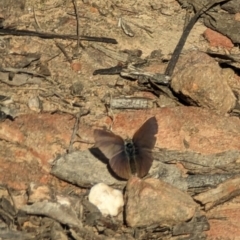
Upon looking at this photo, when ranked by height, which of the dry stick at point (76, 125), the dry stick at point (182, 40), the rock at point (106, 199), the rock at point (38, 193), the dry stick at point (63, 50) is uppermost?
the dry stick at point (182, 40)

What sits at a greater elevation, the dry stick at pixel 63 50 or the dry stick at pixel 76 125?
the dry stick at pixel 63 50

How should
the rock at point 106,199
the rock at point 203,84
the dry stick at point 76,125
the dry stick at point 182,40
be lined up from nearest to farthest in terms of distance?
the rock at point 106,199 → the dry stick at point 76,125 → the rock at point 203,84 → the dry stick at point 182,40

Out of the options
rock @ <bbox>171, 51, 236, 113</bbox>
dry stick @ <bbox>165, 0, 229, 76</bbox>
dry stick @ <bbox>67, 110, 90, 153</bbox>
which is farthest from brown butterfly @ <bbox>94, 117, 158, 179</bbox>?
dry stick @ <bbox>165, 0, 229, 76</bbox>

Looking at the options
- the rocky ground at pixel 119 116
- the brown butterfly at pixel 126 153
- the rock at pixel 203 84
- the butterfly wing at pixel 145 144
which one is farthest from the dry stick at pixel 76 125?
the rock at pixel 203 84

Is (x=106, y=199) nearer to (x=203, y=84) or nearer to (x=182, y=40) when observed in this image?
(x=203, y=84)

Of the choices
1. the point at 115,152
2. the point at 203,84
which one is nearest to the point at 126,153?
the point at 115,152

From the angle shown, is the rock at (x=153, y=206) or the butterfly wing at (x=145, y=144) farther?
the butterfly wing at (x=145, y=144)

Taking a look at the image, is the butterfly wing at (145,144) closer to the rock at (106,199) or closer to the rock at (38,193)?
the rock at (106,199)

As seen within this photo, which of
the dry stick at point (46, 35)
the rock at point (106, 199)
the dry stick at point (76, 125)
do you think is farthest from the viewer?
the dry stick at point (46, 35)

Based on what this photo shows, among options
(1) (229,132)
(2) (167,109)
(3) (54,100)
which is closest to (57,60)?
(3) (54,100)
